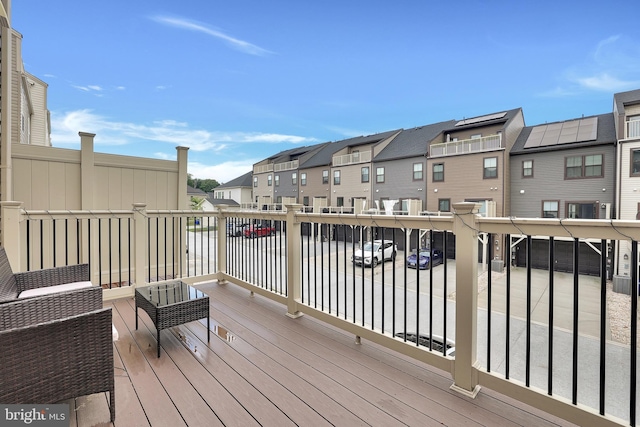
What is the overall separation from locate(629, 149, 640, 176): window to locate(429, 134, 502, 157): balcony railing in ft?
15.2

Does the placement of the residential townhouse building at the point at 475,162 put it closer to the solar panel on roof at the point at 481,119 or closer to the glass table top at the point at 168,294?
the solar panel on roof at the point at 481,119

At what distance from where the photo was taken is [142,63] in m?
13.4

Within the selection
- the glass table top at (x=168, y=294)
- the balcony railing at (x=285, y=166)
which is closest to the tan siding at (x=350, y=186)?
the balcony railing at (x=285, y=166)

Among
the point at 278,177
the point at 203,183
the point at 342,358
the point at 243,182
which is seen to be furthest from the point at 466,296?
the point at 203,183

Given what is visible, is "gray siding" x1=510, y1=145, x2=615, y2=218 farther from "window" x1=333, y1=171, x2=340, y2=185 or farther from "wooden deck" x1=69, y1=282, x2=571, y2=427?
"wooden deck" x1=69, y1=282, x2=571, y2=427

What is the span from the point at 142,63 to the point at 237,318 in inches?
576

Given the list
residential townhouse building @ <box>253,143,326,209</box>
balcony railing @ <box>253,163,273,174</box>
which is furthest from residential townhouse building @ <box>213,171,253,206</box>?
balcony railing @ <box>253,163,273,174</box>

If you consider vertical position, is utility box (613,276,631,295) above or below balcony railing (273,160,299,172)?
below

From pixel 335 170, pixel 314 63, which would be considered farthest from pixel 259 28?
pixel 335 170

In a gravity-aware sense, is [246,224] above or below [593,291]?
above

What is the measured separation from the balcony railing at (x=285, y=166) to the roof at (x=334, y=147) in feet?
2.49

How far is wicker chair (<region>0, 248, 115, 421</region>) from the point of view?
1.31 m

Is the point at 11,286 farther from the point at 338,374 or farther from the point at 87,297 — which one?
the point at 338,374

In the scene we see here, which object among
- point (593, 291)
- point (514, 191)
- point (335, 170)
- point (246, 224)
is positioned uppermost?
point (335, 170)
